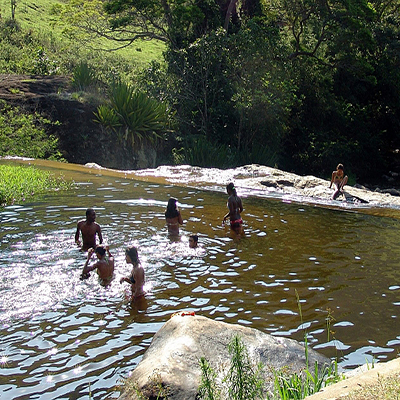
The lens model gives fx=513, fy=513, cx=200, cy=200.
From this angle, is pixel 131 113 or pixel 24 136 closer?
pixel 24 136

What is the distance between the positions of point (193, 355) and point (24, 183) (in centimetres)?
1046

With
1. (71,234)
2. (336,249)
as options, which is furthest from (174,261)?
(336,249)

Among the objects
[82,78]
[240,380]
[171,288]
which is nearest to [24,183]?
[171,288]

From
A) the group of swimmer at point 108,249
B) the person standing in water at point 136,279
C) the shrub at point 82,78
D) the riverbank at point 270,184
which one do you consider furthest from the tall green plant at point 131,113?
the person standing in water at point 136,279

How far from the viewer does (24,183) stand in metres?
13.8

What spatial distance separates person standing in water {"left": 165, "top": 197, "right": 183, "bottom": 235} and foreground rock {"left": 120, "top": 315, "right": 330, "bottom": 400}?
5195mm

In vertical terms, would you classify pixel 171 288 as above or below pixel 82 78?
below

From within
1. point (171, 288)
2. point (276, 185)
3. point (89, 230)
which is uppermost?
point (276, 185)

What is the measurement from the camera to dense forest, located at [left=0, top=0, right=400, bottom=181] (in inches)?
934

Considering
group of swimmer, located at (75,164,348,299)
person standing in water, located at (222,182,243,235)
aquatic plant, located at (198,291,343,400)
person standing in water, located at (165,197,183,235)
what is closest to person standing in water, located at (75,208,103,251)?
group of swimmer, located at (75,164,348,299)

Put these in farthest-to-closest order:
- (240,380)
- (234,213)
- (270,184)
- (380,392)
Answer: (270,184) → (234,213) → (240,380) → (380,392)

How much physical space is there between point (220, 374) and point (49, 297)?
344cm

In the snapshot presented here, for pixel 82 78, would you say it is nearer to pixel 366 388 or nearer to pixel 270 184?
pixel 270 184

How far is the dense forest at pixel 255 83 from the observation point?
934 inches
